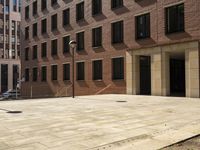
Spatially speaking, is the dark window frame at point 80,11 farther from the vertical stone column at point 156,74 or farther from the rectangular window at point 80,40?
the vertical stone column at point 156,74

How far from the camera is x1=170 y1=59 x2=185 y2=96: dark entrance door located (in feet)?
91.8

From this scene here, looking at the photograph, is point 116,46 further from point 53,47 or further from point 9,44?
point 9,44

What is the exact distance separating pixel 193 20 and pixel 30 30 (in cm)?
3011

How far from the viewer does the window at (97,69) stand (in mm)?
30009

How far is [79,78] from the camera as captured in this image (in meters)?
33.1

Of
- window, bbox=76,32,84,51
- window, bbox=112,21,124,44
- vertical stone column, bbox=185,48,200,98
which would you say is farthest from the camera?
window, bbox=76,32,84,51

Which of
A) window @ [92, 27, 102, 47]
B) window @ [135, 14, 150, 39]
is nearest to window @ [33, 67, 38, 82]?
window @ [92, 27, 102, 47]

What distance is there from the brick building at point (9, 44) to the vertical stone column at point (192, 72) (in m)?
53.8

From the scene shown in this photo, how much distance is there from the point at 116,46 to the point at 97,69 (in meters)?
4.01

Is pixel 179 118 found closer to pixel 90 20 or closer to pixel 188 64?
pixel 188 64

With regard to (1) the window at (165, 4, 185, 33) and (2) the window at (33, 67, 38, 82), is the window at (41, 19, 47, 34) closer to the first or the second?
(2) the window at (33, 67, 38, 82)

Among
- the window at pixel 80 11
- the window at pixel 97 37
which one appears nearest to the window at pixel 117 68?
the window at pixel 97 37

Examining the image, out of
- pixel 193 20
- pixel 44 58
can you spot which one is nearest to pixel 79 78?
pixel 44 58

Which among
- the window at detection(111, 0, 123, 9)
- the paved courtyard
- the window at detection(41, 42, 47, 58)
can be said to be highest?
the window at detection(111, 0, 123, 9)
